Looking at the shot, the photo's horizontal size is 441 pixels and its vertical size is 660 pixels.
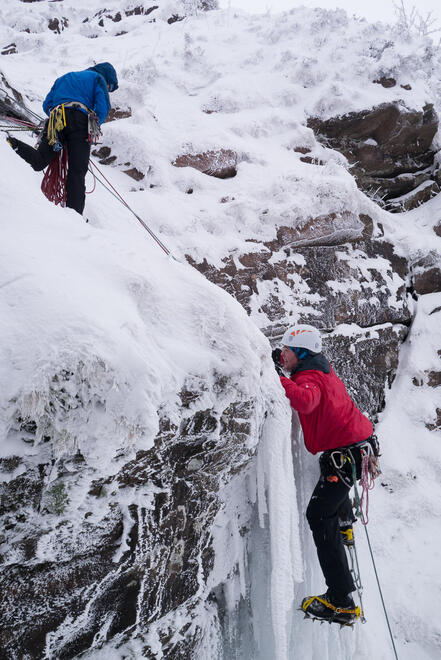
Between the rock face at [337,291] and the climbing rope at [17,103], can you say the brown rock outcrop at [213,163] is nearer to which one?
the rock face at [337,291]

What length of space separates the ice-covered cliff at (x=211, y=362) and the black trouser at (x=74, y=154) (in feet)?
0.88

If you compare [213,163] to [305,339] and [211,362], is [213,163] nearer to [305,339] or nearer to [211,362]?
[305,339]

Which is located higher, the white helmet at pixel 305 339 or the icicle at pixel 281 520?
the white helmet at pixel 305 339

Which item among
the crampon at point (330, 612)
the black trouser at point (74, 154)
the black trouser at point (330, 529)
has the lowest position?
the crampon at point (330, 612)

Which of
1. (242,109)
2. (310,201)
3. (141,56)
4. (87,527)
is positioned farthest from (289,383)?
(141,56)

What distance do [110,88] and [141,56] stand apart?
19.1ft

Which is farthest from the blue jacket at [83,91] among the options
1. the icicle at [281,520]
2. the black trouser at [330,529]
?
the black trouser at [330,529]

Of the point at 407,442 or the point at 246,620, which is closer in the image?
the point at 246,620

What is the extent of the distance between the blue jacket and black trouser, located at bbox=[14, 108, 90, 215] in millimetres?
166

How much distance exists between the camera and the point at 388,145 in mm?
6879

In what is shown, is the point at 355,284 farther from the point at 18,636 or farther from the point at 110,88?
the point at 18,636

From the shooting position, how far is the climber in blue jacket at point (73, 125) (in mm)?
3314

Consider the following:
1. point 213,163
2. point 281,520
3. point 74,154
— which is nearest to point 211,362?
point 281,520

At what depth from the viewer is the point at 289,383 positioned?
102 inches
